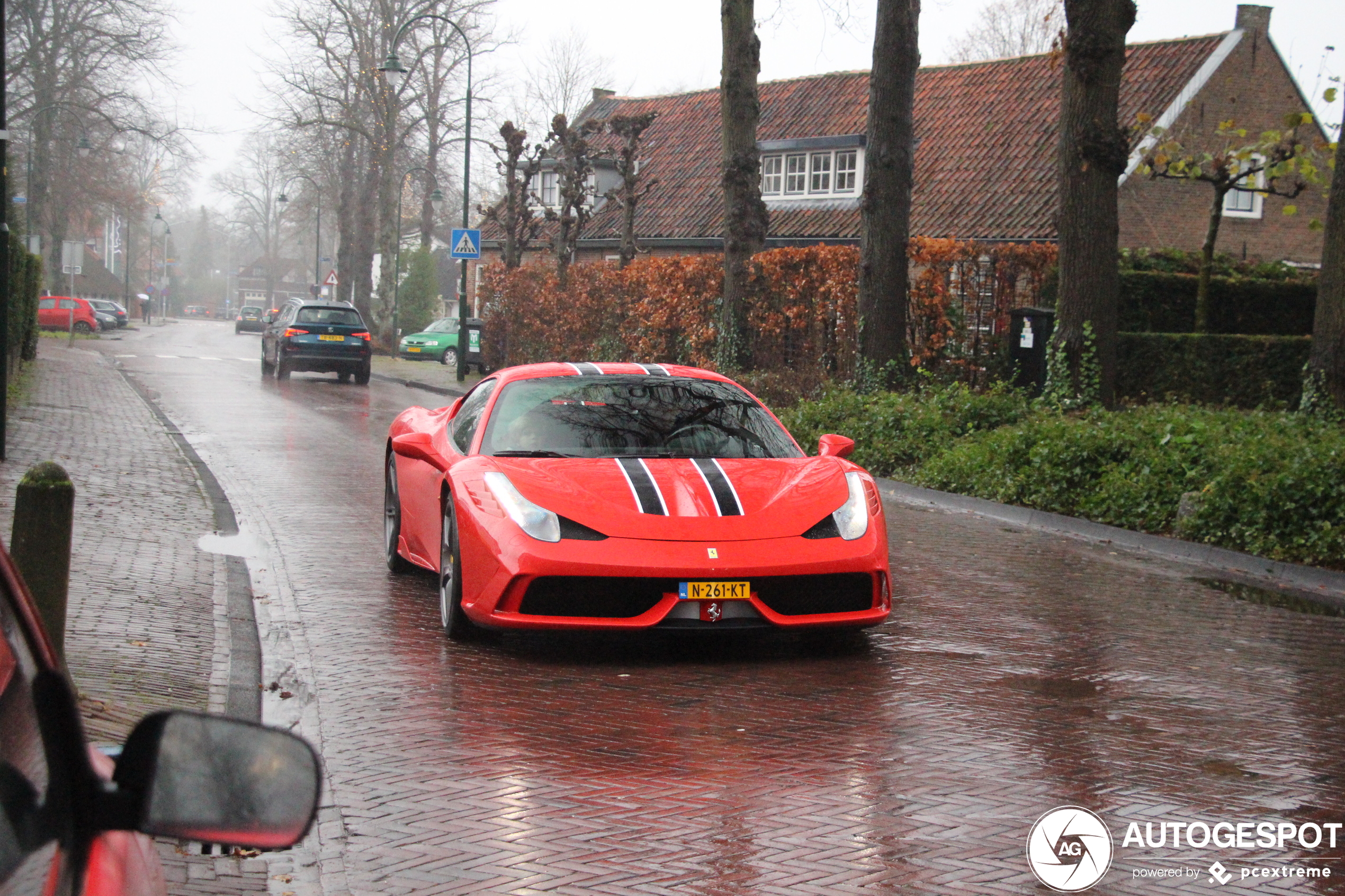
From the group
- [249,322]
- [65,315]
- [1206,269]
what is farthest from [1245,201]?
[249,322]

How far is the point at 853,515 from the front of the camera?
6.97m

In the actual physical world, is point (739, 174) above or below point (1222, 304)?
above

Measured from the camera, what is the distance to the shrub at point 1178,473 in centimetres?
1034

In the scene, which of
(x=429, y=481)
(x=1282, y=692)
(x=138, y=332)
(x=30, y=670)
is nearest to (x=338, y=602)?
(x=429, y=481)

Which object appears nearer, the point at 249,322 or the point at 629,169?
the point at 629,169

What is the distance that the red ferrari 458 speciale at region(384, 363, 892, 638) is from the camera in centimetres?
648

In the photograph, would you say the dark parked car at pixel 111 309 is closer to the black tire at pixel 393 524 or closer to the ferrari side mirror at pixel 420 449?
the black tire at pixel 393 524

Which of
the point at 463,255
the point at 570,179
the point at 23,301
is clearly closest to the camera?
the point at 23,301

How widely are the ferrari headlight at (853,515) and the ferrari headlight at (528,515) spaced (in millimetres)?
1337

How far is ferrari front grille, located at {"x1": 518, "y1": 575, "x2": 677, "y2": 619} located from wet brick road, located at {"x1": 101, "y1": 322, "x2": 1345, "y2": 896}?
287mm

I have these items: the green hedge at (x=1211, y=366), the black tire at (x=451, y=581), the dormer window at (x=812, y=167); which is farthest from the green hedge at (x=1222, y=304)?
the black tire at (x=451, y=581)

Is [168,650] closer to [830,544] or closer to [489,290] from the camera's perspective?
[830,544]

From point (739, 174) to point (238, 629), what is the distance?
50.5 feet

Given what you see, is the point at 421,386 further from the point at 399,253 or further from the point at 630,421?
the point at 399,253
